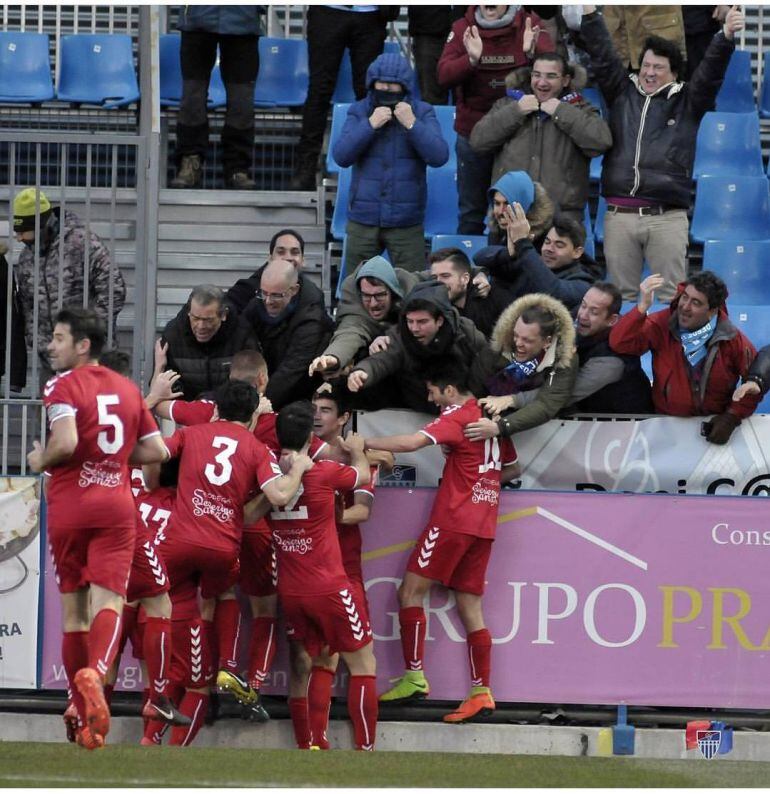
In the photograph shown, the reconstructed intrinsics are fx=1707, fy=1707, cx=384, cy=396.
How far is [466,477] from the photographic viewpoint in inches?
395

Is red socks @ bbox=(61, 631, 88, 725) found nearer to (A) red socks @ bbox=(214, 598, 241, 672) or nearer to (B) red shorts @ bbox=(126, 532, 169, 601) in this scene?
(B) red shorts @ bbox=(126, 532, 169, 601)

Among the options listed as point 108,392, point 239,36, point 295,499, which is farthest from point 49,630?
point 239,36

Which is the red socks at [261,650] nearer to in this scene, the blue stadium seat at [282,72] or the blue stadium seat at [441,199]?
the blue stadium seat at [441,199]

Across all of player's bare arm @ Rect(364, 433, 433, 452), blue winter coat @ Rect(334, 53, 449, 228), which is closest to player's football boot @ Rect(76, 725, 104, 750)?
player's bare arm @ Rect(364, 433, 433, 452)

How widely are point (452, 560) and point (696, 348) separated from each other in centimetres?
193

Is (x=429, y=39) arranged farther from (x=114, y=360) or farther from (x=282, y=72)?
(x=114, y=360)

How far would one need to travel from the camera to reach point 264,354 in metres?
10.6

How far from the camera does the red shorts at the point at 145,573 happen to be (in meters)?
9.20

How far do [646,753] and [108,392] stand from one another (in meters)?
4.01

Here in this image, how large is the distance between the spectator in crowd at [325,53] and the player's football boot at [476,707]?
4891mm

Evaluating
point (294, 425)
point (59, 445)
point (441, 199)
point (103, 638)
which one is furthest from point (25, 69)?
point (103, 638)

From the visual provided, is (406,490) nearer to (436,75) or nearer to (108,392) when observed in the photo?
(108,392)

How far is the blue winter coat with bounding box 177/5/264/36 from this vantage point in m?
13.0

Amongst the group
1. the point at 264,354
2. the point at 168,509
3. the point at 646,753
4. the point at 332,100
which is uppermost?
the point at 332,100
